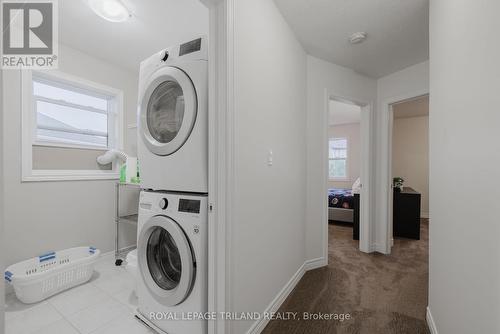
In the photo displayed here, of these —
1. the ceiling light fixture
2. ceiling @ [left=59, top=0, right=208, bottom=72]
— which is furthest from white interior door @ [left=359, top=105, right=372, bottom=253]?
the ceiling light fixture

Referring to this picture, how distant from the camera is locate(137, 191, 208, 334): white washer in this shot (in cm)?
126

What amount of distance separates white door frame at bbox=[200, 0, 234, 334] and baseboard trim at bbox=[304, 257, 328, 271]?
4.75ft

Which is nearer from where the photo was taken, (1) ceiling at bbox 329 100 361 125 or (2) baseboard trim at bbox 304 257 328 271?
(2) baseboard trim at bbox 304 257 328 271

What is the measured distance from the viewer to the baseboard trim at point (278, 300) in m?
1.43

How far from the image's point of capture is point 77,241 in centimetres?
239

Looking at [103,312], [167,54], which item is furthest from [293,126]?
[103,312]

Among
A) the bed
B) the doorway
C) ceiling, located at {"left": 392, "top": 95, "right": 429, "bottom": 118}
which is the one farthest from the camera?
the doorway

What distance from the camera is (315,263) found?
2.48 metres

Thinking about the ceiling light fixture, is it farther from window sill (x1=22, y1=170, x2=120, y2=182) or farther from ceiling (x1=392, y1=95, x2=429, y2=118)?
ceiling (x1=392, y1=95, x2=429, y2=118)

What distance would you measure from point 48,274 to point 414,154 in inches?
258

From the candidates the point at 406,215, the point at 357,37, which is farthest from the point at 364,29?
the point at 406,215

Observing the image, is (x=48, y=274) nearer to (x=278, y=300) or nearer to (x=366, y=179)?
(x=278, y=300)

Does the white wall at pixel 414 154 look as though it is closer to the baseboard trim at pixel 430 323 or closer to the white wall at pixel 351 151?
the white wall at pixel 351 151

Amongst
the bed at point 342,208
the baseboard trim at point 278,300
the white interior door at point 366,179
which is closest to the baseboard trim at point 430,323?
the baseboard trim at point 278,300
